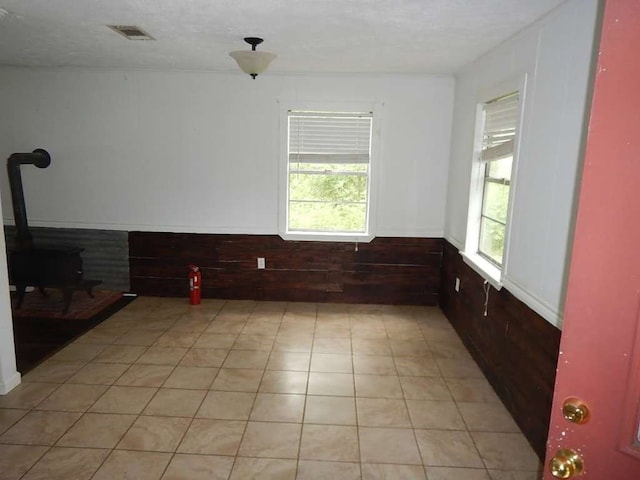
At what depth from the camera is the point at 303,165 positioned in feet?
14.6

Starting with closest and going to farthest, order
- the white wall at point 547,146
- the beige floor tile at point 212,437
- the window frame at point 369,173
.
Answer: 1. the white wall at point 547,146
2. the beige floor tile at point 212,437
3. the window frame at point 369,173

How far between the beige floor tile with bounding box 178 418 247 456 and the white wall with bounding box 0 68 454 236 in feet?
7.67

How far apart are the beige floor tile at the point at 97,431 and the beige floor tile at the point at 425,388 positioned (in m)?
1.73

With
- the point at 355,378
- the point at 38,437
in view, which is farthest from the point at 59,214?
the point at 355,378

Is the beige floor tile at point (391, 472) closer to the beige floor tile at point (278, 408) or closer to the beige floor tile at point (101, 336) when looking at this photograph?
the beige floor tile at point (278, 408)

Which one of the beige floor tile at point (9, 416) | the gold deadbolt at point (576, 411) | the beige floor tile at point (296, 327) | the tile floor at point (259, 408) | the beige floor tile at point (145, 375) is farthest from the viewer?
the beige floor tile at point (296, 327)

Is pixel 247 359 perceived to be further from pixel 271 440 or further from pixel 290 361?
pixel 271 440

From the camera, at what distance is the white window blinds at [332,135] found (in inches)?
171

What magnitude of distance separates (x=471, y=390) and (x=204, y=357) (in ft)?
6.43

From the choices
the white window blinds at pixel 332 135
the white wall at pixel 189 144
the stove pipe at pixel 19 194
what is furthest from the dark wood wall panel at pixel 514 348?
the stove pipe at pixel 19 194

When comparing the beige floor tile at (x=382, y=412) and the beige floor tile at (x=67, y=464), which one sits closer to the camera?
the beige floor tile at (x=67, y=464)

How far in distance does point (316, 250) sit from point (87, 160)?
100 inches

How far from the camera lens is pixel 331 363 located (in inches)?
130

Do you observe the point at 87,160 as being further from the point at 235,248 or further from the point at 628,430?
the point at 628,430
